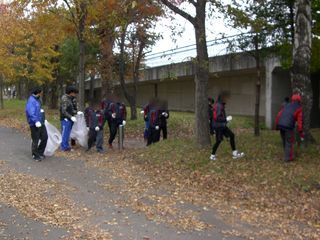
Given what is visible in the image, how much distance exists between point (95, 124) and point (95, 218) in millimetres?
6423

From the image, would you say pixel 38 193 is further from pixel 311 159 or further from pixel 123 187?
pixel 311 159

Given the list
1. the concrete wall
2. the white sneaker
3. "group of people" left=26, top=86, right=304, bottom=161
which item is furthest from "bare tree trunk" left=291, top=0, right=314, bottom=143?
the concrete wall

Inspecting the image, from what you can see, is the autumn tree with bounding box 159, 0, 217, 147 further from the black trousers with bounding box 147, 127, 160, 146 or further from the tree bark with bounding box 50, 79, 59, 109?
the tree bark with bounding box 50, 79, 59, 109

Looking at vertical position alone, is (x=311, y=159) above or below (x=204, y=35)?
below

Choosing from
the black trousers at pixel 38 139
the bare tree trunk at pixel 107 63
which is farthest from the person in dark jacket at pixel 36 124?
the bare tree trunk at pixel 107 63

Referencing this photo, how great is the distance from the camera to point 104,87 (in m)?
22.6

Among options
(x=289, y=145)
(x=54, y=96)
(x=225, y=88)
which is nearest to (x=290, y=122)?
(x=289, y=145)

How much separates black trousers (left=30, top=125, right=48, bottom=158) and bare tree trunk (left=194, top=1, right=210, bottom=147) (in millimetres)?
3797

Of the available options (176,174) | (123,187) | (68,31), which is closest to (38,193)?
(123,187)

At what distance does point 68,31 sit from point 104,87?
11.8ft

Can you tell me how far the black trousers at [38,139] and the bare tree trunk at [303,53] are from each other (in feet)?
19.5

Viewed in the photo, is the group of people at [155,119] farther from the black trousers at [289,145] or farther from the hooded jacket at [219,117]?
the black trousers at [289,145]

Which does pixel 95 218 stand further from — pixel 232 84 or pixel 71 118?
pixel 232 84

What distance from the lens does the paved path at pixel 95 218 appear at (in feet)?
20.8
